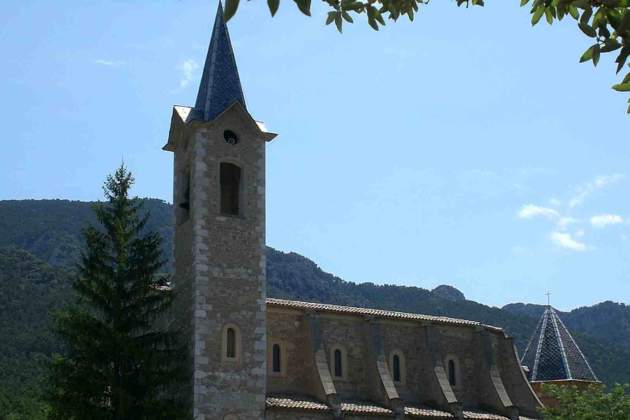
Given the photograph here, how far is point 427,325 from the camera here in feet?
120

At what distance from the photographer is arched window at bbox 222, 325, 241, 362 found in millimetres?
30094

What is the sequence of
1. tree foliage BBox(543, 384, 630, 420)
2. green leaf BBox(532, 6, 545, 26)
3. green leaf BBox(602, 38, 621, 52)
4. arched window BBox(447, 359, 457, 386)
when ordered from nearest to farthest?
green leaf BBox(602, 38, 621, 52), green leaf BBox(532, 6, 545, 26), tree foliage BBox(543, 384, 630, 420), arched window BBox(447, 359, 457, 386)

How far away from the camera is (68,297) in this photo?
2744 inches

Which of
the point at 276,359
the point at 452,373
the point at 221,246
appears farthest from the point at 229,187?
the point at 452,373

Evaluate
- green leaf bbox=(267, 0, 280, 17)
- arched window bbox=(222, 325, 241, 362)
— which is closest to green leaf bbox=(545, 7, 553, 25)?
green leaf bbox=(267, 0, 280, 17)

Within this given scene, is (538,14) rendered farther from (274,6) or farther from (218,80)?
(218,80)

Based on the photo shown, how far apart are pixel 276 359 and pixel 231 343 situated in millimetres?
3284

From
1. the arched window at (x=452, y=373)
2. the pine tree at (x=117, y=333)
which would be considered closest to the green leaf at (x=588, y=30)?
the pine tree at (x=117, y=333)

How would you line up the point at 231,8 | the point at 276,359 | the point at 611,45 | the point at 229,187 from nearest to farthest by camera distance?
the point at 231,8 → the point at 611,45 → the point at 276,359 → the point at 229,187

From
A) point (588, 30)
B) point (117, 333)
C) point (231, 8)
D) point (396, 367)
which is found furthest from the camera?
point (396, 367)

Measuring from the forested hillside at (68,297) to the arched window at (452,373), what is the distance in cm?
1961

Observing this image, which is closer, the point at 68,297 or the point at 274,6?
the point at 274,6

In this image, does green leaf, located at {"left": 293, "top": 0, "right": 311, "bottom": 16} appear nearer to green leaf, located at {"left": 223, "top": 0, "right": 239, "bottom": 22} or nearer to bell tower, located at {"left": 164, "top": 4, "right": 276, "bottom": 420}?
green leaf, located at {"left": 223, "top": 0, "right": 239, "bottom": 22}

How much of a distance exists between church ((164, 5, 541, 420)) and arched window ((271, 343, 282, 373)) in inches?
1.7
